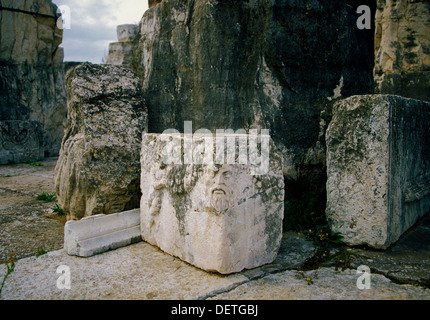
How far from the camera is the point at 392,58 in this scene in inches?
165

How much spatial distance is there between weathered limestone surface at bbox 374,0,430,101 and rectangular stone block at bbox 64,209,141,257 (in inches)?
128

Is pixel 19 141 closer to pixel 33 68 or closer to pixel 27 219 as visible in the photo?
pixel 33 68

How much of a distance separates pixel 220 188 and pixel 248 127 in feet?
3.59

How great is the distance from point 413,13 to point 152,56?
2924 mm

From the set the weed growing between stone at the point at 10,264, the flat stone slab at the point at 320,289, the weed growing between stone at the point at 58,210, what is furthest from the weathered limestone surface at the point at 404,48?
the weed growing between stone at the point at 10,264

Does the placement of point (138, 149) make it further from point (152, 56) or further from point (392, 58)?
point (392, 58)

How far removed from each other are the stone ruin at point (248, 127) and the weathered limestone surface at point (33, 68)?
4.35 m

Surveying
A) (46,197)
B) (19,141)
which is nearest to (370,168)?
(46,197)

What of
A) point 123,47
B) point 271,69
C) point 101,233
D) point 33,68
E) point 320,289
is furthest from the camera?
point 123,47

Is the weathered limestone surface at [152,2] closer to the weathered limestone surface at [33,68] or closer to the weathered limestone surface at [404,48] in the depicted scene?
the weathered limestone surface at [404,48]

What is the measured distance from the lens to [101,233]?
2.55m

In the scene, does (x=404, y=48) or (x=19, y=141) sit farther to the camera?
(x=19, y=141)

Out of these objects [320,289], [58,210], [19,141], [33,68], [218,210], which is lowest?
[320,289]

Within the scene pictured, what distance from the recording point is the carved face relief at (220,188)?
1.99 metres
